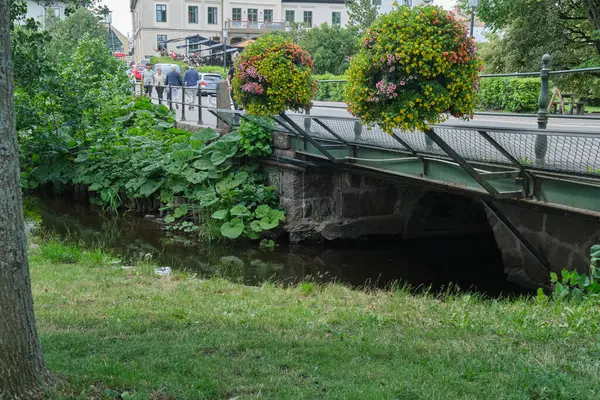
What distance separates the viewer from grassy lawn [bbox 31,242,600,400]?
4.19 m

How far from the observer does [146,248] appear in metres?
13.0

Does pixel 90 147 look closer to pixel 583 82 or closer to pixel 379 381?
pixel 379 381

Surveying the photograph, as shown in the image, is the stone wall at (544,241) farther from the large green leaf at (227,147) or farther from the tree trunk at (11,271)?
the tree trunk at (11,271)

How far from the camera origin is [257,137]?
558 inches

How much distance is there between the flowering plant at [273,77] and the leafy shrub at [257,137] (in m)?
3.34

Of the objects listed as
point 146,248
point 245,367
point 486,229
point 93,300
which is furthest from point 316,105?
point 245,367

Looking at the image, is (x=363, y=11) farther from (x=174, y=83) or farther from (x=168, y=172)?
(x=168, y=172)

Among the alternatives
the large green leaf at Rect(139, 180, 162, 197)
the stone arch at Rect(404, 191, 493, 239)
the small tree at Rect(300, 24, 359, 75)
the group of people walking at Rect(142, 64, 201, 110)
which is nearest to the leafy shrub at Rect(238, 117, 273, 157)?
the large green leaf at Rect(139, 180, 162, 197)

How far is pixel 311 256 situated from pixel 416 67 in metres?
6.68

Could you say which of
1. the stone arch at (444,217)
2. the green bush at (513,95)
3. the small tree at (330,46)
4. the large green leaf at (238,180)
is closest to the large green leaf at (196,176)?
the large green leaf at (238,180)

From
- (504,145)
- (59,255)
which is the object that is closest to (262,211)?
(59,255)

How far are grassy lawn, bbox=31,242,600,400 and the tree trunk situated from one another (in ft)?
0.89

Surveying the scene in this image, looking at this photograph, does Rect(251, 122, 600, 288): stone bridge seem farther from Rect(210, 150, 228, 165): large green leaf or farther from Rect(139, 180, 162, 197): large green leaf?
Rect(139, 180, 162, 197): large green leaf

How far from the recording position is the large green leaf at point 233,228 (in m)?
13.3
